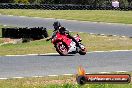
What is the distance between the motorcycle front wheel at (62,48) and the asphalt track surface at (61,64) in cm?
19

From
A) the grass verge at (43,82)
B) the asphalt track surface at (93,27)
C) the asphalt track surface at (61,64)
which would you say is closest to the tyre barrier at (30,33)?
the asphalt track surface at (93,27)

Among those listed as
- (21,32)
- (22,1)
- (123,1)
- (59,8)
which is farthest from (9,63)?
(123,1)

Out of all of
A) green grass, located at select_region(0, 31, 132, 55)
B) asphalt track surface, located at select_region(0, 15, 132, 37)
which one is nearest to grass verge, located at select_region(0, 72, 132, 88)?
green grass, located at select_region(0, 31, 132, 55)

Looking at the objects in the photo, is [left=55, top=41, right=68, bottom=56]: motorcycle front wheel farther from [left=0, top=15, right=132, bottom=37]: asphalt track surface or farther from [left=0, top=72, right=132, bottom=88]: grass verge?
[left=0, top=15, right=132, bottom=37]: asphalt track surface

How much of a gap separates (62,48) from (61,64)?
2067 mm

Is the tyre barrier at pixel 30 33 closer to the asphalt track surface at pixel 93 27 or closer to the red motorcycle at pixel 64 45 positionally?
the asphalt track surface at pixel 93 27

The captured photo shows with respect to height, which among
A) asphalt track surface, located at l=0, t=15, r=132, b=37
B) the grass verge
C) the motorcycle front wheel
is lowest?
asphalt track surface, located at l=0, t=15, r=132, b=37

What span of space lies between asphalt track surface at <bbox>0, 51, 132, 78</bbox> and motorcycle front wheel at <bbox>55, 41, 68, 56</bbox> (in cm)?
19

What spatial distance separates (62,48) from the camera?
1600 centimetres

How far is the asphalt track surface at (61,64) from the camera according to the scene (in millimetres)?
12617

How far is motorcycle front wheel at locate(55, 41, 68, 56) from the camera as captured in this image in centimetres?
1588

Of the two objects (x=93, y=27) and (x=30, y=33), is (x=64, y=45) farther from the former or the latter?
(x=93, y=27)

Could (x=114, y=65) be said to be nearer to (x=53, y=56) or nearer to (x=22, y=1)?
(x=53, y=56)

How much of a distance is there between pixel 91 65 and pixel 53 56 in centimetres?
240
